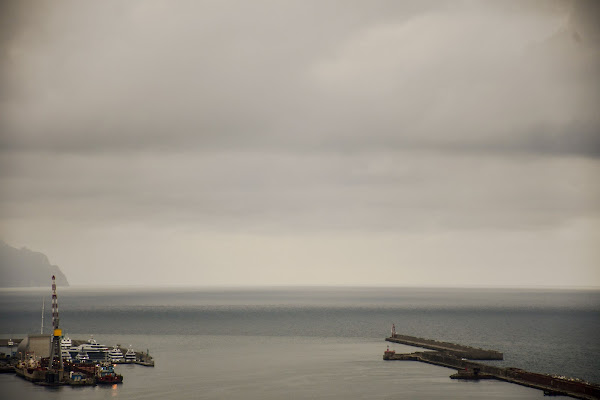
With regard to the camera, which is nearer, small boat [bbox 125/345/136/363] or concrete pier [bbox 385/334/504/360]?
small boat [bbox 125/345/136/363]

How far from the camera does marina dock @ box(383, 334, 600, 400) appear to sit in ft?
349

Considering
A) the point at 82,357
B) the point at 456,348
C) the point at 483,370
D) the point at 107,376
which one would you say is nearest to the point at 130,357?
the point at 82,357

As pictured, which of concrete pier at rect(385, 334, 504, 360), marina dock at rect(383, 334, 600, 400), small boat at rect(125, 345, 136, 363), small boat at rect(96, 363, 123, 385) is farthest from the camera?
concrete pier at rect(385, 334, 504, 360)

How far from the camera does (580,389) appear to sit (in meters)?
105

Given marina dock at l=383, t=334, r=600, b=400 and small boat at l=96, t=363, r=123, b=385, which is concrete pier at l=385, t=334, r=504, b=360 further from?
small boat at l=96, t=363, r=123, b=385

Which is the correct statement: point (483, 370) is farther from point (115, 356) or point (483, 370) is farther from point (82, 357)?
point (82, 357)

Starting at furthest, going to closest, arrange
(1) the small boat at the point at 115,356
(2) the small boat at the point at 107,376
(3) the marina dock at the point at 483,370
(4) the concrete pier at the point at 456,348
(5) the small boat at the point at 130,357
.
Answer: (4) the concrete pier at the point at 456,348
(1) the small boat at the point at 115,356
(5) the small boat at the point at 130,357
(2) the small boat at the point at 107,376
(3) the marina dock at the point at 483,370

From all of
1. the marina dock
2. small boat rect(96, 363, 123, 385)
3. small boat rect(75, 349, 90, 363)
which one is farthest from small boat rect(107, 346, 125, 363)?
the marina dock

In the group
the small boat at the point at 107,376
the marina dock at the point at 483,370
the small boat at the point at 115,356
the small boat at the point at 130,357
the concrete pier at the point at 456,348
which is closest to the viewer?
the marina dock at the point at 483,370

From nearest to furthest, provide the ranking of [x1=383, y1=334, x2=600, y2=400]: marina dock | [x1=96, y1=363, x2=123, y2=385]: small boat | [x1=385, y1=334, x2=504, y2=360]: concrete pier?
[x1=383, y1=334, x2=600, y2=400]: marina dock < [x1=96, y1=363, x2=123, y2=385]: small boat < [x1=385, y1=334, x2=504, y2=360]: concrete pier

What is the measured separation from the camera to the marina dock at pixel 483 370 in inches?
4183

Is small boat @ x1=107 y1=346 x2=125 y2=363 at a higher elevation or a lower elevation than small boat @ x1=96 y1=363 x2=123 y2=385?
higher

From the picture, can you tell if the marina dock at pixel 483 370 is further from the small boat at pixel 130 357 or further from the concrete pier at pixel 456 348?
the small boat at pixel 130 357

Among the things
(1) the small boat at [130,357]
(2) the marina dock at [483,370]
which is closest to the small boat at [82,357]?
(1) the small boat at [130,357]
